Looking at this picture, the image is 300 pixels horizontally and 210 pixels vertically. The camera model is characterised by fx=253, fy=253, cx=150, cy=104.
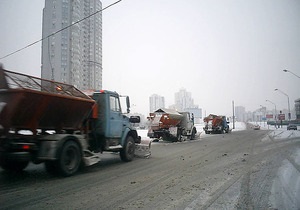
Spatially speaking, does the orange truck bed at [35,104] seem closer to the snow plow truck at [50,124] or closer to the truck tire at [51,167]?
the snow plow truck at [50,124]

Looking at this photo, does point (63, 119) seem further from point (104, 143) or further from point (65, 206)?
point (65, 206)

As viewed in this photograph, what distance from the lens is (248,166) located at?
8680 millimetres

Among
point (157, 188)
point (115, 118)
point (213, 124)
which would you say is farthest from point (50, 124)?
Answer: point (213, 124)

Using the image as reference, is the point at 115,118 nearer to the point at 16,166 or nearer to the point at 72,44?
the point at 16,166

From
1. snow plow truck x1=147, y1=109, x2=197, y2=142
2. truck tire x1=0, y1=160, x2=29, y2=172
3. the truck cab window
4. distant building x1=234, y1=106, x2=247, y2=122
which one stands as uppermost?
distant building x1=234, y1=106, x2=247, y2=122

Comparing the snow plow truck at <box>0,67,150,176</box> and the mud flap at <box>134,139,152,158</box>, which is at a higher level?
the snow plow truck at <box>0,67,150,176</box>

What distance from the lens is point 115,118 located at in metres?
9.64

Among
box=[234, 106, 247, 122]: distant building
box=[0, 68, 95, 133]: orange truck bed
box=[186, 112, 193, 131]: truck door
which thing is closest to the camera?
box=[0, 68, 95, 133]: orange truck bed

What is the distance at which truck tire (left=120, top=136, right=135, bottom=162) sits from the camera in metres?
10.1

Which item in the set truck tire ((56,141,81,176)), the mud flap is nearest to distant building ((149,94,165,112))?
the mud flap

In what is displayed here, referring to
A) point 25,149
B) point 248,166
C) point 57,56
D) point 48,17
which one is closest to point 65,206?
point 25,149

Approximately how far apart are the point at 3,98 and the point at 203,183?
5419 mm

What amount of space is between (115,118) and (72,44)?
137ft

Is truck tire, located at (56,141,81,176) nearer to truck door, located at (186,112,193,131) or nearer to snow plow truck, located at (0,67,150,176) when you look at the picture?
snow plow truck, located at (0,67,150,176)
